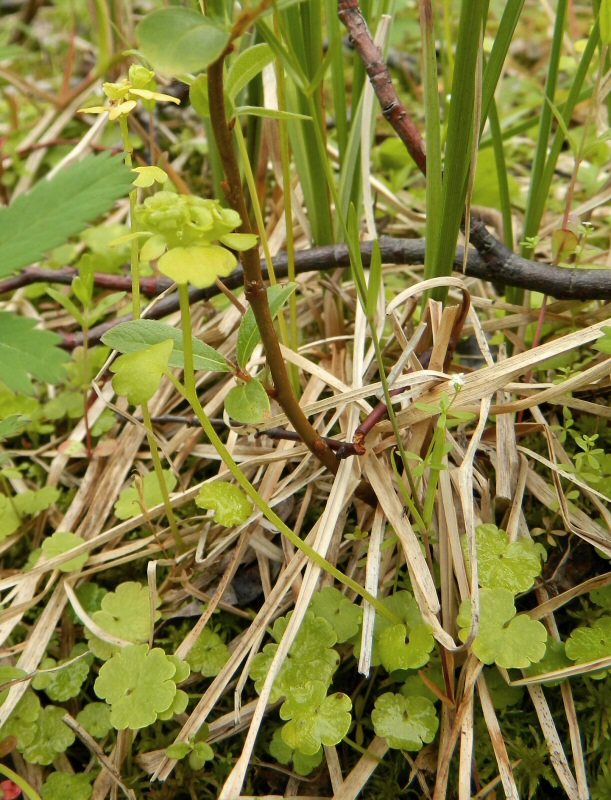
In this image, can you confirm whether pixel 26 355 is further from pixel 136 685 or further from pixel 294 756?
pixel 294 756

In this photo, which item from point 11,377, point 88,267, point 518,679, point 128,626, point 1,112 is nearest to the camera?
point 11,377

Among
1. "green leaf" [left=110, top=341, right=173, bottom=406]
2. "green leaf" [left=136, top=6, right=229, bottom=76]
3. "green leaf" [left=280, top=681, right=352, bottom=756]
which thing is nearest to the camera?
"green leaf" [left=136, top=6, right=229, bottom=76]

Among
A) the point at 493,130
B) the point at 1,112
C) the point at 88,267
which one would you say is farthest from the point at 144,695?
the point at 1,112

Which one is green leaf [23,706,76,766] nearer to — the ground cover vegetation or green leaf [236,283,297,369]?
the ground cover vegetation

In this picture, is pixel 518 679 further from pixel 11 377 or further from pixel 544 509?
pixel 11 377

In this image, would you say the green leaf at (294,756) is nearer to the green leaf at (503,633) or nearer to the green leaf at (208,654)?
the green leaf at (208,654)

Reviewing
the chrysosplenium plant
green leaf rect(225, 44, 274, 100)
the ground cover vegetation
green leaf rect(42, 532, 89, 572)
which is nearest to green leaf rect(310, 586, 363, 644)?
the ground cover vegetation

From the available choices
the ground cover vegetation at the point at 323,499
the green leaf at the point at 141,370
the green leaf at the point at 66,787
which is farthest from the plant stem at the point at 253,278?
the green leaf at the point at 66,787
